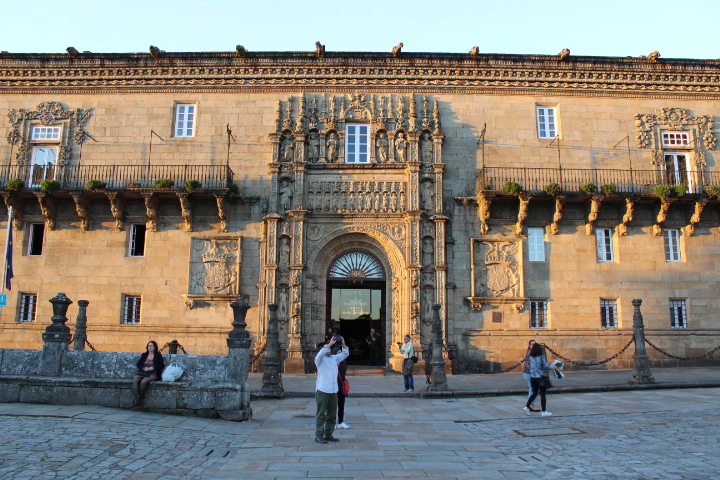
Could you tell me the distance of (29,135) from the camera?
72.0ft

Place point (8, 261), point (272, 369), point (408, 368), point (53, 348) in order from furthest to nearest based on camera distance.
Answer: point (8, 261) < point (408, 368) < point (272, 369) < point (53, 348)

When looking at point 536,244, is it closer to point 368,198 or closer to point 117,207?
point 368,198

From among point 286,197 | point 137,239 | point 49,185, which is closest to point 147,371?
point 286,197

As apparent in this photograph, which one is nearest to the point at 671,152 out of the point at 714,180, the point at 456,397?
the point at 714,180

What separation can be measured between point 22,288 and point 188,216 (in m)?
6.99

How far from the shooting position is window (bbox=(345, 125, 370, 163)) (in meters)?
21.6

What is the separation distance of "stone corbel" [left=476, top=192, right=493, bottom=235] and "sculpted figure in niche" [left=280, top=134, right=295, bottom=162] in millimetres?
7503

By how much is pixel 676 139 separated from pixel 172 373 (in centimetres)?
2143

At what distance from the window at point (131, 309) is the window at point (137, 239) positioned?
5.59ft

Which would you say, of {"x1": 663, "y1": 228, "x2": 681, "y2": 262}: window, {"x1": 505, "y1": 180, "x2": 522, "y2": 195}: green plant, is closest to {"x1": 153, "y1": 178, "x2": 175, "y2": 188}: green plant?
{"x1": 505, "y1": 180, "x2": 522, "y2": 195}: green plant

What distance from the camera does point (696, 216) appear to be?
68.5 feet

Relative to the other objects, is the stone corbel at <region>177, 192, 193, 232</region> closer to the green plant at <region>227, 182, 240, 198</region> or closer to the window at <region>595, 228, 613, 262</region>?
the green plant at <region>227, 182, 240, 198</region>

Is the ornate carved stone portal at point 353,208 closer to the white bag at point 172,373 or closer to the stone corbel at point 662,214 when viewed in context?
the stone corbel at point 662,214

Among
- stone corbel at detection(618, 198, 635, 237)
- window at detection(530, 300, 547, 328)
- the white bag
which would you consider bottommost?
the white bag
